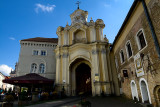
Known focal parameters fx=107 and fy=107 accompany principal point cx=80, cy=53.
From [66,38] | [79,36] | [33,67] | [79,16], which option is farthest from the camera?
[33,67]

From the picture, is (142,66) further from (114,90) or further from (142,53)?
(114,90)

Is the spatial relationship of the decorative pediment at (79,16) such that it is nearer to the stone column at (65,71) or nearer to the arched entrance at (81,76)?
the stone column at (65,71)

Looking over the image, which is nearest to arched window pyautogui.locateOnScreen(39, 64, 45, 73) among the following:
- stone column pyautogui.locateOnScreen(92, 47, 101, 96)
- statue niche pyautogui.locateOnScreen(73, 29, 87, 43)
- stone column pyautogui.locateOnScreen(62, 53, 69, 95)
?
stone column pyautogui.locateOnScreen(62, 53, 69, 95)

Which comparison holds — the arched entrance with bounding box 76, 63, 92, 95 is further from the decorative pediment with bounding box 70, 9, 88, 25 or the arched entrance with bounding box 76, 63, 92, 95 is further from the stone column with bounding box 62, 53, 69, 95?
the decorative pediment with bounding box 70, 9, 88, 25

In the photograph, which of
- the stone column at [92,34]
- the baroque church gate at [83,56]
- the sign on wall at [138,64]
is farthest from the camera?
the stone column at [92,34]

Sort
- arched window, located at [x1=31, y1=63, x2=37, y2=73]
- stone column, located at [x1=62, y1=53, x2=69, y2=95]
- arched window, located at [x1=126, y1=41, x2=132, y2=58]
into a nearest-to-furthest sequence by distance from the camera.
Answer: arched window, located at [x1=126, y1=41, x2=132, y2=58] < stone column, located at [x1=62, y1=53, x2=69, y2=95] < arched window, located at [x1=31, y1=63, x2=37, y2=73]

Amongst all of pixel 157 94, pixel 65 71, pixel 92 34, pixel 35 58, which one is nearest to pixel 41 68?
pixel 35 58

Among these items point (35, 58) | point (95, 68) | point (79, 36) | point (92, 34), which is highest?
point (79, 36)

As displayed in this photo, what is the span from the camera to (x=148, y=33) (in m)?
8.15

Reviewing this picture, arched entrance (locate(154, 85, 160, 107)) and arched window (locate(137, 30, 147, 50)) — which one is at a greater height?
arched window (locate(137, 30, 147, 50))

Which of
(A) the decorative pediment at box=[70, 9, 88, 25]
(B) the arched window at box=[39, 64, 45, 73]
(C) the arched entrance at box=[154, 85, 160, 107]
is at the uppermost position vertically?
(A) the decorative pediment at box=[70, 9, 88, 25]

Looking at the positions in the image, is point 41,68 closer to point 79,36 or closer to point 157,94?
point 79,36

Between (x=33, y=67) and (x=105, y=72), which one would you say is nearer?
(x=105, y=72)

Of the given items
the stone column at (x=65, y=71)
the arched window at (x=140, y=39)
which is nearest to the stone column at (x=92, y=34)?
the stone column at (x=65, y=71)
